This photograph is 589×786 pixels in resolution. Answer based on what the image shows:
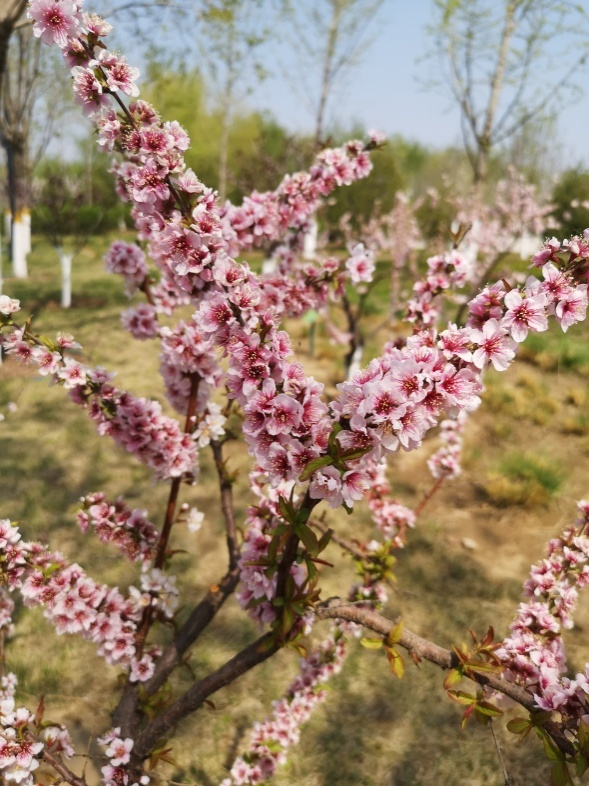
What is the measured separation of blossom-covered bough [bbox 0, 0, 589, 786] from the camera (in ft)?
4.26

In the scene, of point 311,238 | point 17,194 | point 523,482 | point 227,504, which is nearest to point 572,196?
point 311,238

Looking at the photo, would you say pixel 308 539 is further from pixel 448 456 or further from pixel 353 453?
pixel 448 456

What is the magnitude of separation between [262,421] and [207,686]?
118 centimetres

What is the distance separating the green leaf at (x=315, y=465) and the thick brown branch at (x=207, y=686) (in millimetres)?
739

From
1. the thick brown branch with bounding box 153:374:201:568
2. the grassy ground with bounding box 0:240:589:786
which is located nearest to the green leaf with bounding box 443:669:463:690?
the grassy ground with bounding box 0:240:589:786

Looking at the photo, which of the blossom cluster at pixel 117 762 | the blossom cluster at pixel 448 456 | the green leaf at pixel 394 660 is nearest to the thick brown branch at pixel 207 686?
the blossom cluster at pixel 117 762

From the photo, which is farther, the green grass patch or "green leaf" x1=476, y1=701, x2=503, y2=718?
the green grass patch

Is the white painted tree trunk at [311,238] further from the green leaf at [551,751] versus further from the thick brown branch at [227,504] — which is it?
the green leaf at [551,751]

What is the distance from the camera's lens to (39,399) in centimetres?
749

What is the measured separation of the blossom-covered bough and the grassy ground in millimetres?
351

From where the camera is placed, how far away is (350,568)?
16.2 ft

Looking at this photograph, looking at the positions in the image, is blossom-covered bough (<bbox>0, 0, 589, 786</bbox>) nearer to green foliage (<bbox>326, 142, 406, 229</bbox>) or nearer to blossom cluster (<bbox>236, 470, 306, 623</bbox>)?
blossom cluster (<bbox>236, 470, 306, 623</bbox>)

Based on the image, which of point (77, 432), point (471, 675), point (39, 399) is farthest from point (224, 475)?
point (39, 399)

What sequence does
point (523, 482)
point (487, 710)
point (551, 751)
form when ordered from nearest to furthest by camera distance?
point (551, 751) < point (487, 710) < point (523, 482)
